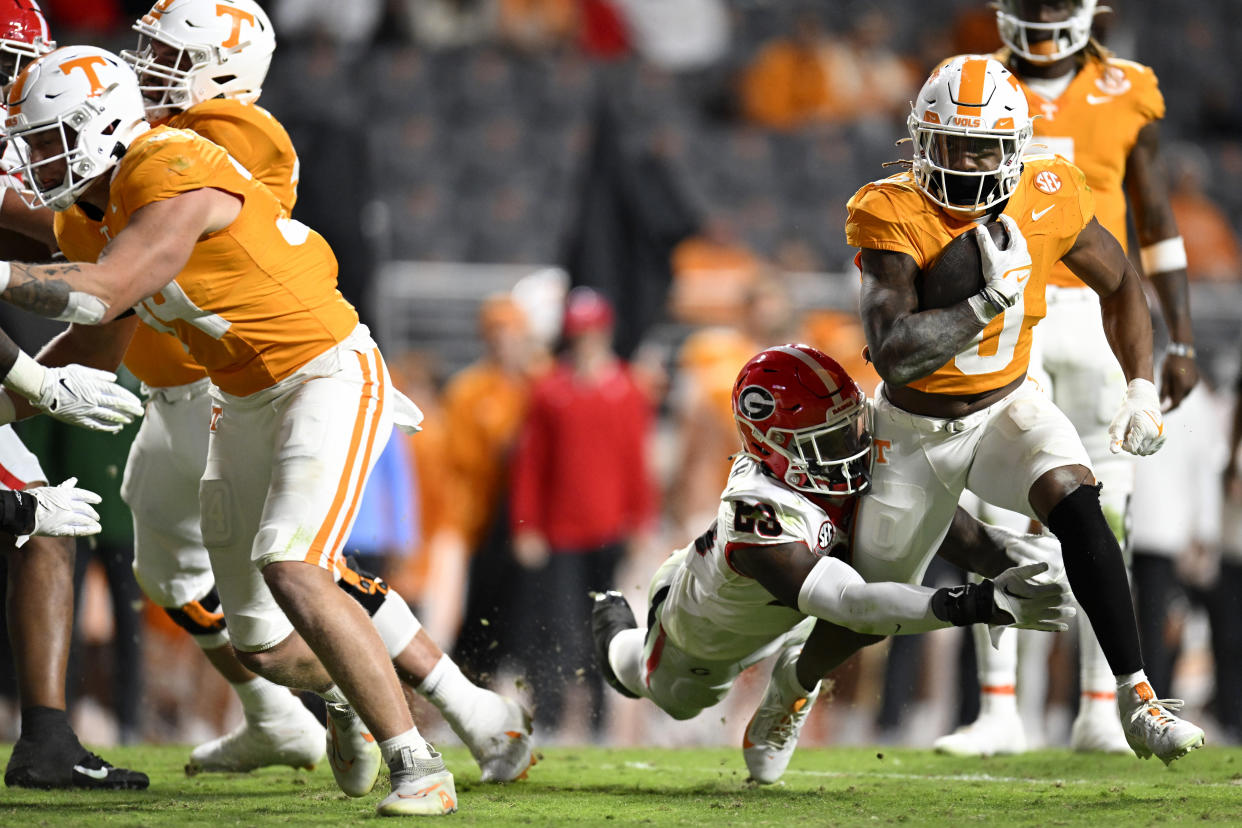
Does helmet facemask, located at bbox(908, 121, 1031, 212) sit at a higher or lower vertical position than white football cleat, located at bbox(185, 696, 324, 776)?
higher

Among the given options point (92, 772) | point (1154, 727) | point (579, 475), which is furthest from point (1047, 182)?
point (579, 475)

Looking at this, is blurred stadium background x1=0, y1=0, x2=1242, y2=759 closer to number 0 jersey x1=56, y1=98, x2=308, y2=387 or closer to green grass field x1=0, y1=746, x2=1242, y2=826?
green grass field x1=0, y1=746, x2=1242, y2=826

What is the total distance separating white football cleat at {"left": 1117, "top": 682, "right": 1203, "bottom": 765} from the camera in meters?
3.94

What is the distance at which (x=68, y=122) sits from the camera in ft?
13.2

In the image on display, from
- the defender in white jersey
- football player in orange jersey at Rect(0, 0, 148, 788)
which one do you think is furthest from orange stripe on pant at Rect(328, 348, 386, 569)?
the defender in white jersey

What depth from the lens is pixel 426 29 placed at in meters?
12.6

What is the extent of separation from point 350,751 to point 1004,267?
7.03 ft

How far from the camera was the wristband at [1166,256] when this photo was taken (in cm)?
539

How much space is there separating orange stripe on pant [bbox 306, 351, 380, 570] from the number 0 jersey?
0.79m

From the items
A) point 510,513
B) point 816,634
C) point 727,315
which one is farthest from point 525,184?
point 816,634

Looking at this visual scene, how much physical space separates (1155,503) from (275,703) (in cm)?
413

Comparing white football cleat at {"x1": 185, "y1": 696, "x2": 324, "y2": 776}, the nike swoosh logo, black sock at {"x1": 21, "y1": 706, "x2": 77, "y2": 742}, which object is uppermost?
black sock at {"x1": 21, "y1": 706, "x2": 77, "y2": 742}

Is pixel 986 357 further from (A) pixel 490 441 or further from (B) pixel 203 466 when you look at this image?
(A) pixel 490 441

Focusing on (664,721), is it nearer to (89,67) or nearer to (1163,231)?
(1163,231)
